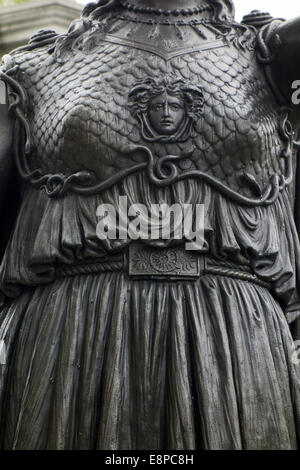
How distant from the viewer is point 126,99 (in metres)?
5.43

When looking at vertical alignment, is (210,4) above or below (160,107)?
above

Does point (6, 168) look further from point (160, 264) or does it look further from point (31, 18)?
point (31, 18)

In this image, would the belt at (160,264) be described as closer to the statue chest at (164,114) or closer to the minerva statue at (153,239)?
the minerva statue at (153,239)

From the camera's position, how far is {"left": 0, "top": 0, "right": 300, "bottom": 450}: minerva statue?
5035 mm

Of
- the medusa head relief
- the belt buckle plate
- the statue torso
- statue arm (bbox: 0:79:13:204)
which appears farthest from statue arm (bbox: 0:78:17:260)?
the belt buckle plate

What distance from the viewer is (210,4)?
5770mm

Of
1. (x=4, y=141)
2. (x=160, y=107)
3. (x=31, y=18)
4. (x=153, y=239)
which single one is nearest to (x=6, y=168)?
(x=4, y=141)

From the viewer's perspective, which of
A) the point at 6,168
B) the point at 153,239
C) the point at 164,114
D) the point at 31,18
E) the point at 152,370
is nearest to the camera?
the point at 152,370

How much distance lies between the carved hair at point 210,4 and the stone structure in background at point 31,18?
316cm

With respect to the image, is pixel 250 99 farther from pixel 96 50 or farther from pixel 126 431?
pixel 126 431

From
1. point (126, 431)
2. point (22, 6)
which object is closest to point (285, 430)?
point (126, 431)

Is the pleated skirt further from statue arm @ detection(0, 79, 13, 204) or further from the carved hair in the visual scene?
the carved hair

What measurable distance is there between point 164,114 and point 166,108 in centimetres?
3

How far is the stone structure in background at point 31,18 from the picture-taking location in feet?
30.1
